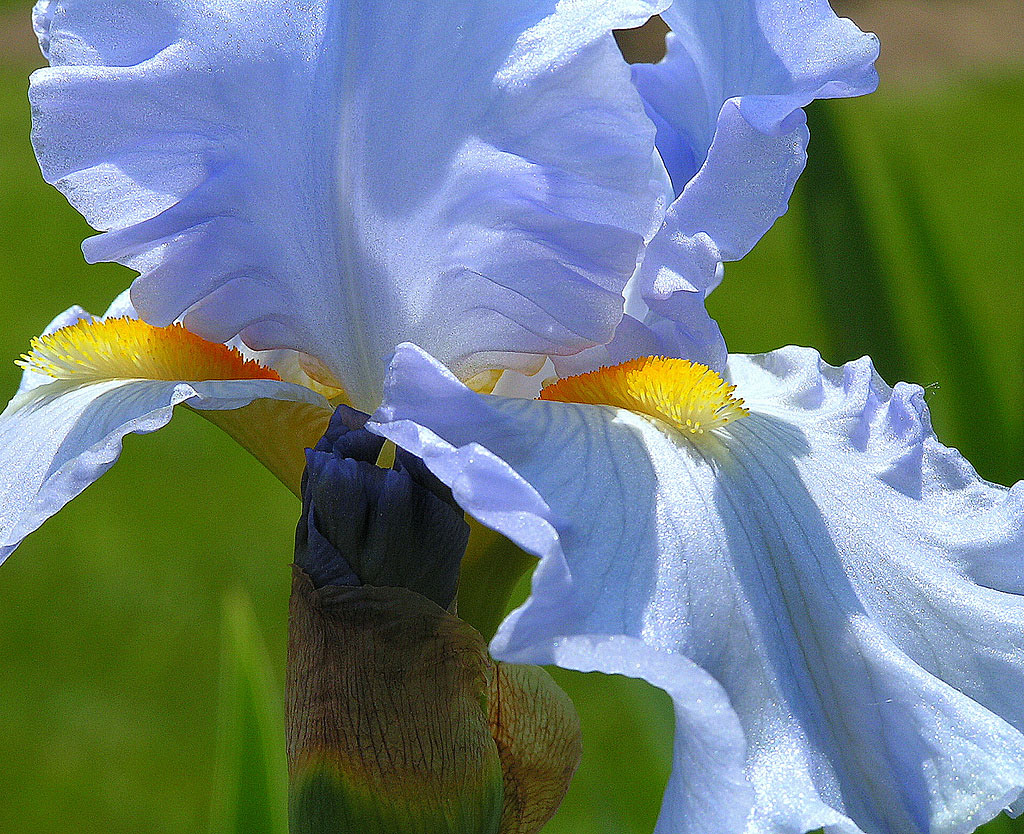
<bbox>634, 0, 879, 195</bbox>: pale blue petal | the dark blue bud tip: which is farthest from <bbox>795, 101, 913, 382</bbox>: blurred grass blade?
the dark blue bud tip

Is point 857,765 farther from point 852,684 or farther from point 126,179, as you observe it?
point 126,179

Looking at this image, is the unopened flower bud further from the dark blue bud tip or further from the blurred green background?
the blurred green background

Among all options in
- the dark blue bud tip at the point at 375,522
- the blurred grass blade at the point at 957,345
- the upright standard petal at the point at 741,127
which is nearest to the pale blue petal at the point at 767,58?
Answer: the upright standard petal at the point at 741,127

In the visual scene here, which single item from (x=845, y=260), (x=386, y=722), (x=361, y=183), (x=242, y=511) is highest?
(x=361, y=183)

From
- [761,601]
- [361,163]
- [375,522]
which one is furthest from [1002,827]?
[361,163]

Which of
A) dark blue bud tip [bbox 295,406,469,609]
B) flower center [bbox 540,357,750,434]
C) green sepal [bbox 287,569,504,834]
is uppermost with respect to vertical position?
flower center [bbox 540,357,750,434]

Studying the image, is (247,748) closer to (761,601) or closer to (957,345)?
(761,601)

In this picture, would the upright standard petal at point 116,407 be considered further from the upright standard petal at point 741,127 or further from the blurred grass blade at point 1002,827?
the blurred grass blade at point 1002,827
